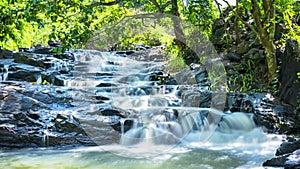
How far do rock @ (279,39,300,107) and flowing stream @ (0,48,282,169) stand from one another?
971 mm

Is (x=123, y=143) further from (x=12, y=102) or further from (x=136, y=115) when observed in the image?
(x=12, y=102)

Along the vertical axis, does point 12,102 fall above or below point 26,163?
above

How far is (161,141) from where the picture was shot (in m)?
5.00

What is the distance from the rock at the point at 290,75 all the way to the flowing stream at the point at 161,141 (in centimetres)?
97

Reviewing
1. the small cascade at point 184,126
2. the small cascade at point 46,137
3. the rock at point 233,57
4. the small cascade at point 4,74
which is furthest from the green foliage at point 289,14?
the small cascade at point 4,74

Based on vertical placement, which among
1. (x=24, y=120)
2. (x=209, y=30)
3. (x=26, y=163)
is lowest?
(x=26, y=163)

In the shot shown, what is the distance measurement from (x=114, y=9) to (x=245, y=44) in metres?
3.39

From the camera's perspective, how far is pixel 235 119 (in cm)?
Answer: 573

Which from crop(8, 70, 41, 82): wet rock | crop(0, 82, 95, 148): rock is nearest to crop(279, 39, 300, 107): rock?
crop(0, 82, 95, 148): rock

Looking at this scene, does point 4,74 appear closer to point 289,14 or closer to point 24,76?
point 24,76

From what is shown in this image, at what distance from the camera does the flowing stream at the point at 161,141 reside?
3.97 metres

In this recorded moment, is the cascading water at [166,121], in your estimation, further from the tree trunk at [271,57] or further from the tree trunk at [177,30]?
the tree trunk at [177,30]

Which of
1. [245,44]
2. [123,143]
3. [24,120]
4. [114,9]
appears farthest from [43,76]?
[245,44]

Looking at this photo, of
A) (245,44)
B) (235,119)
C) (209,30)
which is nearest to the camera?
(235,119)
